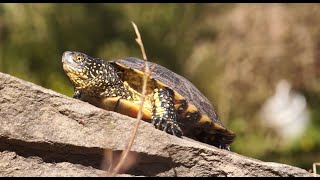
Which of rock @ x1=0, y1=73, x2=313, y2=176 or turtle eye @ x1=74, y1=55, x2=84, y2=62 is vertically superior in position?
turtle eye @ x1=74, y1=55, x2=84, y2=62

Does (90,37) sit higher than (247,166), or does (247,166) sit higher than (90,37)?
(90,37)

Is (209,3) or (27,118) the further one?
(209,3)

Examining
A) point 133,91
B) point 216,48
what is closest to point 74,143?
point 133,91

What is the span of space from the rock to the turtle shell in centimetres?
51

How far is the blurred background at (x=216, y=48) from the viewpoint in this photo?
199 inches

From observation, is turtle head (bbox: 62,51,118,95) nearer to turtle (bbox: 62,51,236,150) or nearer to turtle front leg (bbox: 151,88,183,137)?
turtle (bbox: 62,51,236,150)

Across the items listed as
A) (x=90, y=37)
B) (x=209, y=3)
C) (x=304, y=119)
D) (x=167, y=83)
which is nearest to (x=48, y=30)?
(x=90, y=37)

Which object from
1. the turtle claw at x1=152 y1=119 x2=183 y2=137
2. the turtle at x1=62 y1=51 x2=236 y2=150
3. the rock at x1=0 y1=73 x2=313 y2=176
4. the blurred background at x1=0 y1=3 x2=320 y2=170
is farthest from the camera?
the blurred background at x1=0 y1=3 x2=320 y2=170

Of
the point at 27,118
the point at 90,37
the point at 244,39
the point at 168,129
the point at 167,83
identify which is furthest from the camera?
the point at 244,39

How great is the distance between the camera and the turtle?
103 inches

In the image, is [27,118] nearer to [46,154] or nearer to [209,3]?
[46,154]

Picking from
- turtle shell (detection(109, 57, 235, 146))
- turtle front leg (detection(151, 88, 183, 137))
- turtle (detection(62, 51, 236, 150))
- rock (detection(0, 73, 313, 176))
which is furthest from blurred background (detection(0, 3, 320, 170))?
rock (detection(0, 73, 313, 176))

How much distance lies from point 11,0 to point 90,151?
401 centimetres

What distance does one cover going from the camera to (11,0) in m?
5.87
